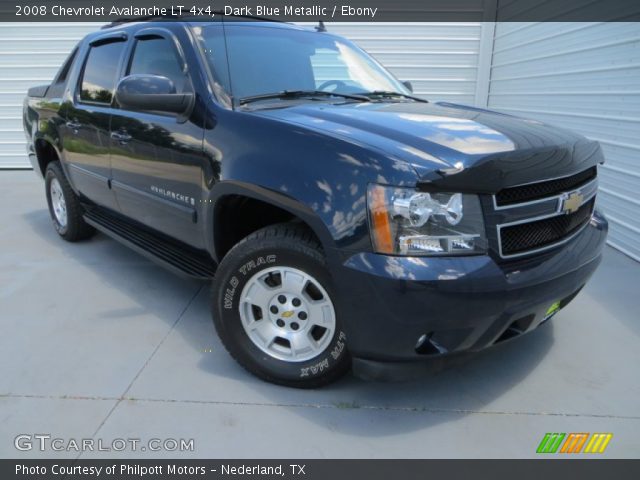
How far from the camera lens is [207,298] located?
3.76m

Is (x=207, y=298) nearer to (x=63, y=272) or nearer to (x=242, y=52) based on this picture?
(x=63, y=272)

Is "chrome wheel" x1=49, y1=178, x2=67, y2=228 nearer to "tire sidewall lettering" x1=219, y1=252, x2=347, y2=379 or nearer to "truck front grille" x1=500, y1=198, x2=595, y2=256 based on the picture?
"tire sidewall lettering" x1=219, y1=252, x2=347, y2=379

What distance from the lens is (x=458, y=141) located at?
2.24 meters

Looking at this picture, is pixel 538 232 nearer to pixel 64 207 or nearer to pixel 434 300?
pixel 434 300

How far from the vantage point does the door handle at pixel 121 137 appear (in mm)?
3441

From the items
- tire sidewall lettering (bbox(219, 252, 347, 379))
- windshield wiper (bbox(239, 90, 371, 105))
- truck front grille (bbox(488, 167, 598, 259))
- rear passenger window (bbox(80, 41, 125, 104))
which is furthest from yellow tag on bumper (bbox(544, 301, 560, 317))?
rear passenger window (bbox(80, 41, 125, 104))

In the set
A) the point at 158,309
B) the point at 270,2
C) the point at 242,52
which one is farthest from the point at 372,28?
the point at 158,309

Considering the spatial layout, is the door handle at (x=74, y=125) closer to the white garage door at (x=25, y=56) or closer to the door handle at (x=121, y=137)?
the door handle at (x=121, y=137)

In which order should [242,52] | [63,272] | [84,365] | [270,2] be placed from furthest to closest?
1. [270,2]
2. [63,272]
3. [242,52]
4. [84,365]

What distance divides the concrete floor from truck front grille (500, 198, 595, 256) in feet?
1.75

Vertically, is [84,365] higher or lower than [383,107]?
lower

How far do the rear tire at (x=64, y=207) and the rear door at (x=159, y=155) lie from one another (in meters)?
1.24
